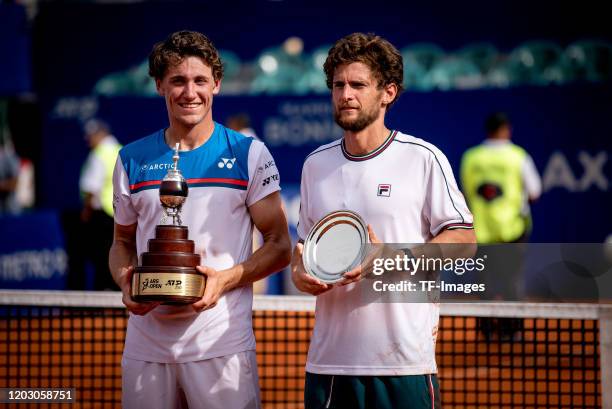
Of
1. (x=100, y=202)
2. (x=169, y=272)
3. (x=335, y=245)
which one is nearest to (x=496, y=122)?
(x=100, y=202)

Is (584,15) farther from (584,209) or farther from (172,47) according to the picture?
(172,47)

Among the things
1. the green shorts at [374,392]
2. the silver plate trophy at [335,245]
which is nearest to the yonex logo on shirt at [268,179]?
the silver plate trophy at [335,245]

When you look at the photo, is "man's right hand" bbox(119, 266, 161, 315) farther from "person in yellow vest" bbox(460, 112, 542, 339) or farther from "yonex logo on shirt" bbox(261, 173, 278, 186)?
"person in yellow vest" bbox(460, 112, 542, 339)

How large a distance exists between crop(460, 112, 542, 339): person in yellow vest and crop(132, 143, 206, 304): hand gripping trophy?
6402mm

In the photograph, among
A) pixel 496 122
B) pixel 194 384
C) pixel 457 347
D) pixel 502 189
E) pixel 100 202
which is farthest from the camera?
pixel 100 202

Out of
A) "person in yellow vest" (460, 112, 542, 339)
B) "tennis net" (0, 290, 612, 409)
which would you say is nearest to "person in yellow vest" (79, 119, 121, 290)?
"tennis net" (0, 290, 612, 409)

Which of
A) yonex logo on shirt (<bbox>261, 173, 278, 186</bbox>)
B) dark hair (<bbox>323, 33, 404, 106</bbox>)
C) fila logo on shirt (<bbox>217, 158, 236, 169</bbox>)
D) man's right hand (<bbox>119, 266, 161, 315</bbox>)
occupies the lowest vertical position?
man's right hand (<bbox>119, 266, 161, 315</bbox>)

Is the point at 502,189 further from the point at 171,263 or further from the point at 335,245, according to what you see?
the point at 171,263

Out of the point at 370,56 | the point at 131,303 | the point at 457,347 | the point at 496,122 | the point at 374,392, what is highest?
the point at 496,122

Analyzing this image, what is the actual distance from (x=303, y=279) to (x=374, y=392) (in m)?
0.48

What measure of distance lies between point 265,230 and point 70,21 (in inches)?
396

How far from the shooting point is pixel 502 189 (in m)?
10.0

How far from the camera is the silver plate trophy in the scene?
11.9 ft

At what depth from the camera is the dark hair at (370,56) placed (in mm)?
3803
